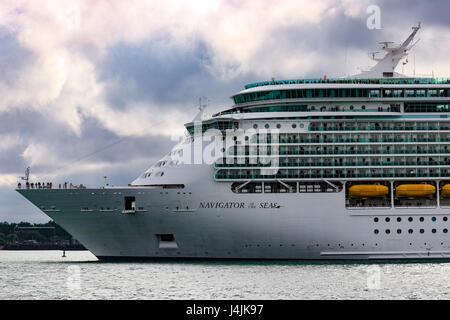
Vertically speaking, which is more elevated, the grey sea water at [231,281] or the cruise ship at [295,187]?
the cruise ship at [295,187]

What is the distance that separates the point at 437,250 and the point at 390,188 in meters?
5.06

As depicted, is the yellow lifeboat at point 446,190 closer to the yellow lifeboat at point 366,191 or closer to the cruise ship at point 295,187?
the cruise ship at point 295,187

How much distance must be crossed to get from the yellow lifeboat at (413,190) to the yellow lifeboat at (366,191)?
942mm

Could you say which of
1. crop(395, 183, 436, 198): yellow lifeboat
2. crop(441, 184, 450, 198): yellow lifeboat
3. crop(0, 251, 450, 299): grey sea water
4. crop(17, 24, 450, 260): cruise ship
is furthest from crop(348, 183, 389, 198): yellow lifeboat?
crop(0, 251, 450, 299): grey sea water

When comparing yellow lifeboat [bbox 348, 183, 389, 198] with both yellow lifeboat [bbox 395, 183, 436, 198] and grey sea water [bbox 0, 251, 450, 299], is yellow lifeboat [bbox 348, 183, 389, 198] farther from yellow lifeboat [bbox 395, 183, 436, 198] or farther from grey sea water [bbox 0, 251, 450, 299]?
grey sea water [bbox 0, 251, 450, 299]

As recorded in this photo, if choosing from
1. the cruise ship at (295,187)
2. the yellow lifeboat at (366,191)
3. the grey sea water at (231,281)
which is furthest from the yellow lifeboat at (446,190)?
the grey sea water at (231,281)

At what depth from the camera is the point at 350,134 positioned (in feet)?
177

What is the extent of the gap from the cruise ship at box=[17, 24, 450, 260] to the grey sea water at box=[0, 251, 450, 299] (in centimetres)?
155

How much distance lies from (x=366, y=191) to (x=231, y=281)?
620 inches

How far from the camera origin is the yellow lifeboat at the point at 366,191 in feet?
173

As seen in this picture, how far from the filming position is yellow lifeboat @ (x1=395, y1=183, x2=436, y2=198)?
174 ft

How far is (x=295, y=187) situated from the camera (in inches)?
2077

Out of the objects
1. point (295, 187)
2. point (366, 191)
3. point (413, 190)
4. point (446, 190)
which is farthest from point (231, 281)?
point (446, 190)
